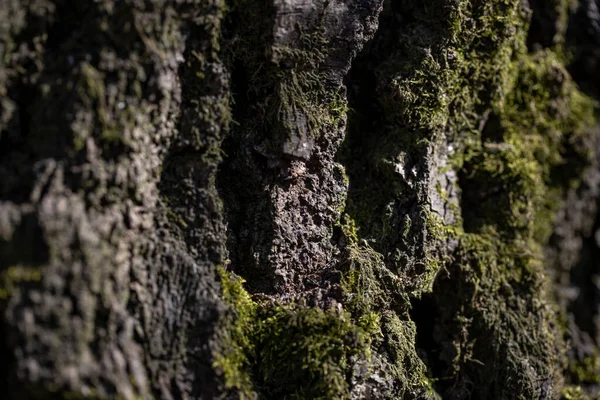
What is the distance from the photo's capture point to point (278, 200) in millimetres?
1775

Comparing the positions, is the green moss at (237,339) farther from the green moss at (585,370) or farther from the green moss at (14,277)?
the green moss at (585,370)

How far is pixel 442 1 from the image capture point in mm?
1963

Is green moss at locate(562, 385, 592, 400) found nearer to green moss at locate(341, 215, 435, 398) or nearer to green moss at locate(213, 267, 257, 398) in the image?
green moss at locate(341, 215, 435, 398)

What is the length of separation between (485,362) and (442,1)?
1.34 m

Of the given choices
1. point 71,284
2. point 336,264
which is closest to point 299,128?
point 336,264

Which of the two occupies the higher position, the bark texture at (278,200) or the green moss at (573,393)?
the bark texture at (278,200)

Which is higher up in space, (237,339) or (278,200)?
(278,200)

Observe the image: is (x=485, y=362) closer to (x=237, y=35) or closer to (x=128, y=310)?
(x=128, y=310)

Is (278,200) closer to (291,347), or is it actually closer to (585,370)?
(291,347)

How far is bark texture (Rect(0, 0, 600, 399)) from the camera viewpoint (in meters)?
1.40

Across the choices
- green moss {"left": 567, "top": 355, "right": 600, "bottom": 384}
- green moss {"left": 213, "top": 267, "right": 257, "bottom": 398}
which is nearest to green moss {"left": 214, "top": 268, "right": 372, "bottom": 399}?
green moss {"left": 213, "top": 267, "right": 257, "bottom": 398}

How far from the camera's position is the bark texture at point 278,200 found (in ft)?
4.59

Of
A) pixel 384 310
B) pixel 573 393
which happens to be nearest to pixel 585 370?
pixel 573 393

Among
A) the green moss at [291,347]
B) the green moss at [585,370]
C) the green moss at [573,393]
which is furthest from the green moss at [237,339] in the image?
the green moss at [585,370]
